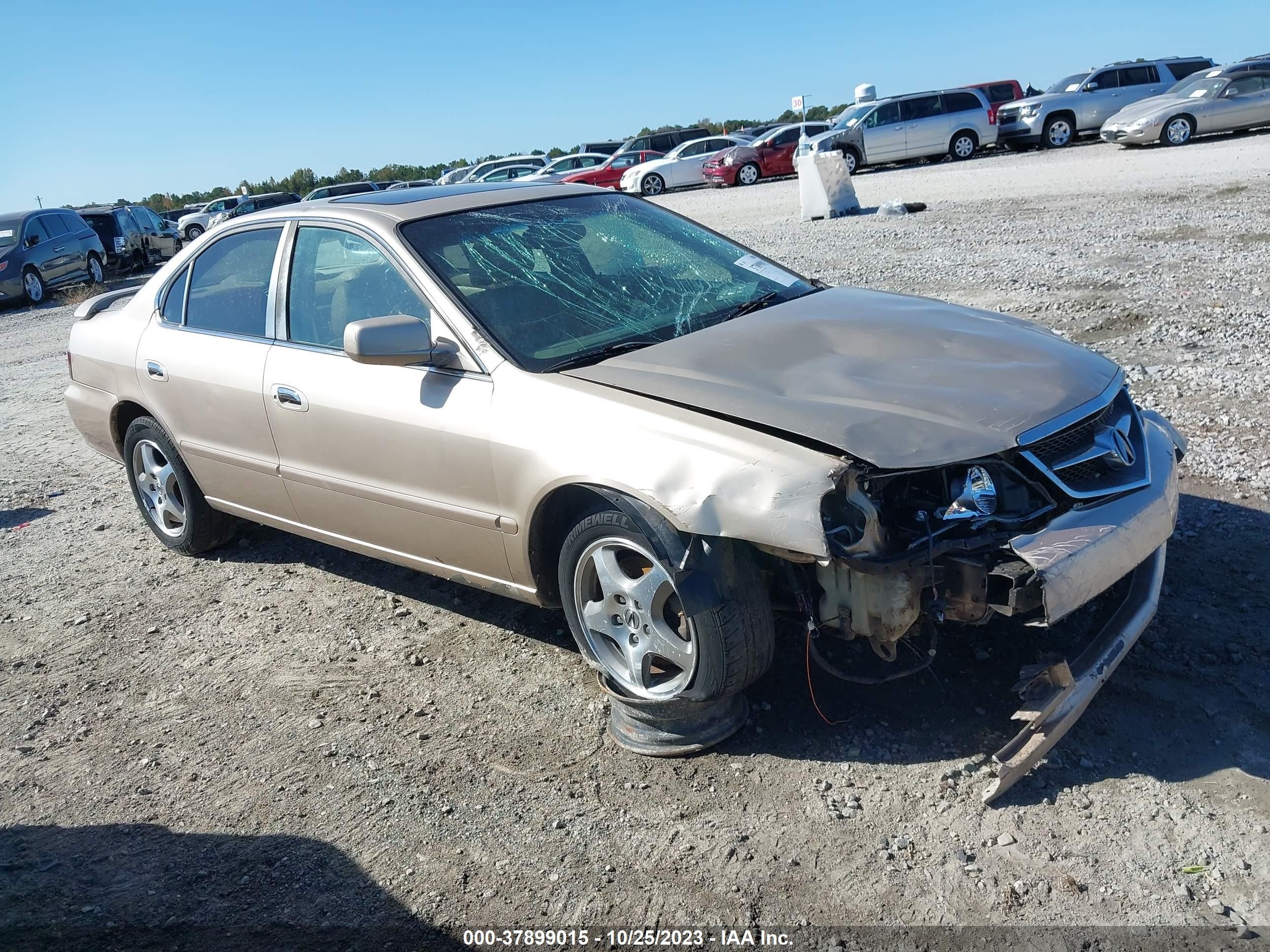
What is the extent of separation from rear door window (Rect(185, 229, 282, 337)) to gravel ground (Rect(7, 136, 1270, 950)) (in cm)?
127

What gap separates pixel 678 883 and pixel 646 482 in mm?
1104

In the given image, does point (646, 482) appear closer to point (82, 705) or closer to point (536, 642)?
point (536, 642)

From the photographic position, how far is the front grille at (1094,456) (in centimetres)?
300

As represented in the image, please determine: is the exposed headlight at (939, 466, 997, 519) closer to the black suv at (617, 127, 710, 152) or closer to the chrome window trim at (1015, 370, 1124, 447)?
the chrome window trim at (1015, 370, 1124, 447)

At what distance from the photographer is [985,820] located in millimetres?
2848

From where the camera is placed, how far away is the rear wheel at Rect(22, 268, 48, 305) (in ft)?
62.3

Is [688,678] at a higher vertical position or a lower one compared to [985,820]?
higher

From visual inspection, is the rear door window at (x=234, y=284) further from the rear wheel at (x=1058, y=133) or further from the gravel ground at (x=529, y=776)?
the rear wheel at (x=1058, y=133)

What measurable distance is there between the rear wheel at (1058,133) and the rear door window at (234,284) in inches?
917

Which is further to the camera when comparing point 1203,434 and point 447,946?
point 1203,434

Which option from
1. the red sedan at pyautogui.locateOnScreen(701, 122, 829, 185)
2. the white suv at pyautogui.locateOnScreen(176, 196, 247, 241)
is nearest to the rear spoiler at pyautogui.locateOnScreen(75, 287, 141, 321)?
the red sedan at pyautogui.locateOnScreen(701, 122, 829, 185)

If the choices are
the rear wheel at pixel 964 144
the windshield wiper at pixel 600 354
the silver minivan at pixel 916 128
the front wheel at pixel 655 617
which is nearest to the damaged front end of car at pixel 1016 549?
the front wheel at pixel 655 617

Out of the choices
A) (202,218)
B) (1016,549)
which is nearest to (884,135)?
(1016,549)

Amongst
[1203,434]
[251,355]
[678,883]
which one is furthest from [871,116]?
[678,883]
